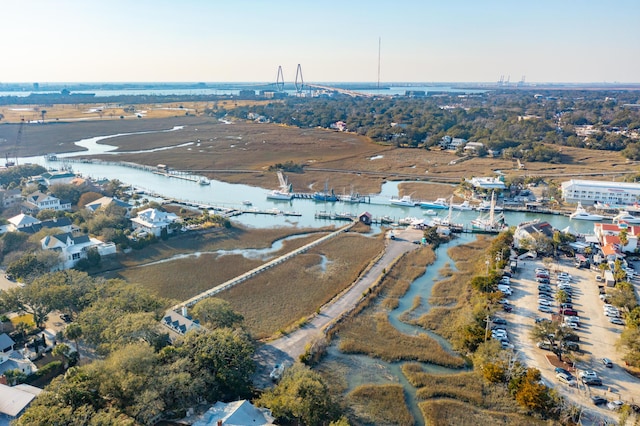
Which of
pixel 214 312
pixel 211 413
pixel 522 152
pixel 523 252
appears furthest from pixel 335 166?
pixel 211 413

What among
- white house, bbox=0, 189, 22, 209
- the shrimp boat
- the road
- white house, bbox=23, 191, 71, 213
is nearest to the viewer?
the road

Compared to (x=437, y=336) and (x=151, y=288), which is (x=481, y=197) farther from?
(x=151, y=288)

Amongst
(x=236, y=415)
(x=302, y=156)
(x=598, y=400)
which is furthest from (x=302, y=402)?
(x=302, y=156)

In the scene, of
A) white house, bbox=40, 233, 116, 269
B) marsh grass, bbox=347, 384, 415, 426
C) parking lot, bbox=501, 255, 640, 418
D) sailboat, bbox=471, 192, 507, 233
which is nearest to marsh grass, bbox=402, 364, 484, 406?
marsh grass, bbox=347, 384, 415, 426

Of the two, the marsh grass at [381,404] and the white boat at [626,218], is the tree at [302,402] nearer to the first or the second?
the marsh grass at [381,404]

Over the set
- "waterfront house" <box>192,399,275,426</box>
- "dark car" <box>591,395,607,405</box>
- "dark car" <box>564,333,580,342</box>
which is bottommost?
"dark car" <box>591,395,607,405</box>

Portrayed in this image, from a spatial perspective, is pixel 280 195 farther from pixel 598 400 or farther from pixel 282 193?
pixel 598 400

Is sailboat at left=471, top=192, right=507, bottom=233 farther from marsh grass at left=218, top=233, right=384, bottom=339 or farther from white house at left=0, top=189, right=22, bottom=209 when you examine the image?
white house at left=0, top=189, right=22, bottom=209
